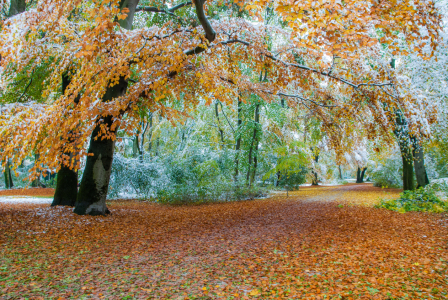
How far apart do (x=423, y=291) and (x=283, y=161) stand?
27.8ft

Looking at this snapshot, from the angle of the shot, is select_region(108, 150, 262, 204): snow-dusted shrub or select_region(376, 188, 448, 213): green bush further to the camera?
select_region(108, 150, 262, 204): snow-dusted shrub

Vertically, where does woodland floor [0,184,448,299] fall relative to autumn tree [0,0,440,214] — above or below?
below

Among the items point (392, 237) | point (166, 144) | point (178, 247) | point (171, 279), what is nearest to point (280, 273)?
point (171, 279)

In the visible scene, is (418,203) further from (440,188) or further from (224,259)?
(224,259)

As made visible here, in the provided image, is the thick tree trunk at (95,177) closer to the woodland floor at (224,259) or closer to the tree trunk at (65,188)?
the woodland floor at (224,259)

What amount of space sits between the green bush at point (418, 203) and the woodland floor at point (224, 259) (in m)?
1.29

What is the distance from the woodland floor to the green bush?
129 centimetres

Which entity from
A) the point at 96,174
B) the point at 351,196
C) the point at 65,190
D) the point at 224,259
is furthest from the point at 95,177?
the point at 351,196

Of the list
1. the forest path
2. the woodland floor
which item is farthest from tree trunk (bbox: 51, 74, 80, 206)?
the forest path

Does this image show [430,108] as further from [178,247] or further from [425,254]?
[178,247]

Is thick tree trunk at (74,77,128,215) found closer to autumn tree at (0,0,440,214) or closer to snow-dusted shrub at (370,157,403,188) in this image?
autumn tree at (0,0,440,214)

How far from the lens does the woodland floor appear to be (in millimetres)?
2621

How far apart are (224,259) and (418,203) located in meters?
6.66

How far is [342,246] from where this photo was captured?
402 cm
